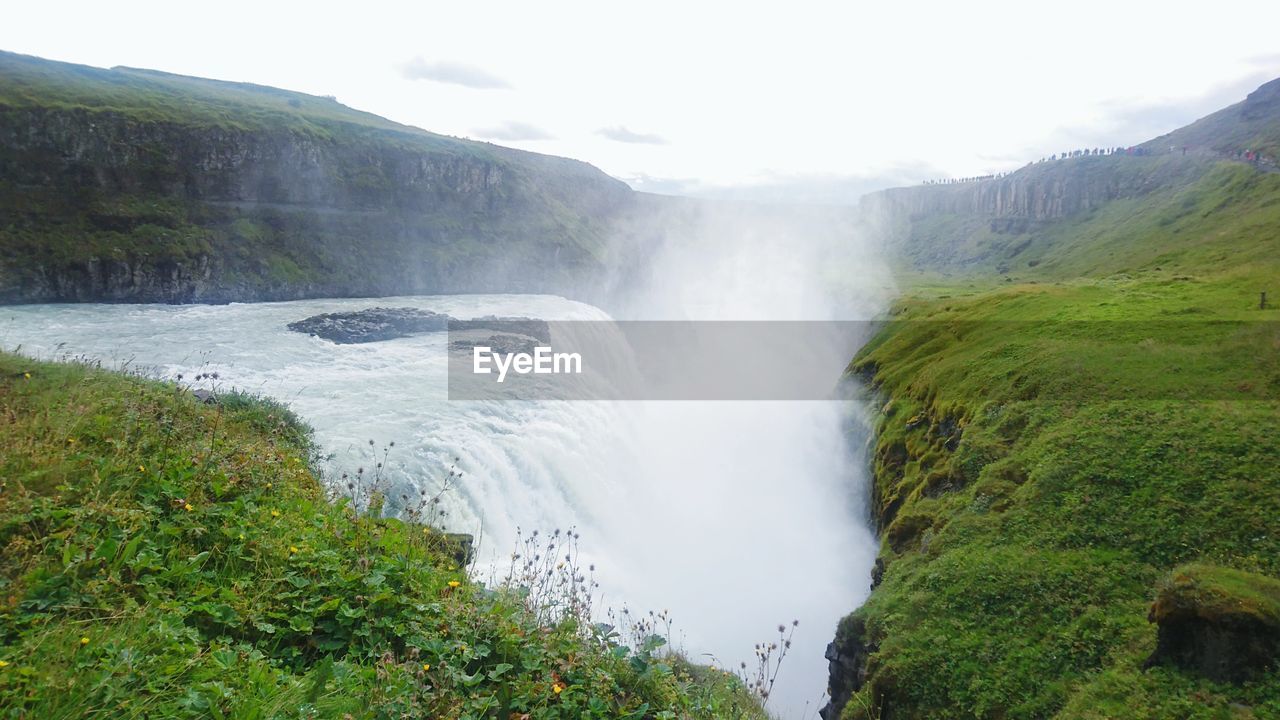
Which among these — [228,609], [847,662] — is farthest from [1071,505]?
[228,609]

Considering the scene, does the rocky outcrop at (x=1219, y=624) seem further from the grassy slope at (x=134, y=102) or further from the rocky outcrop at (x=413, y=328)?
the grassy slope at (x=134, y=102)

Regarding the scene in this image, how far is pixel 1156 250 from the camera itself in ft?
304

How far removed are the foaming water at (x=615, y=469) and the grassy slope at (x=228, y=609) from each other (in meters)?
9.65

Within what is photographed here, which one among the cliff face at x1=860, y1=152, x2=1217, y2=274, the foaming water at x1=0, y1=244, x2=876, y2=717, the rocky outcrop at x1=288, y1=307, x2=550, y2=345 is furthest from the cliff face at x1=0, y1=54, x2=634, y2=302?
the cliff face at x1=860, y1=152, x2=1217, y2=274

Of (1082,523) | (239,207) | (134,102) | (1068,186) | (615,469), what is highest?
(1068,186)

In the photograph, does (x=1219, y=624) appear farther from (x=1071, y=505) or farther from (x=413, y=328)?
(x=413, y=328)

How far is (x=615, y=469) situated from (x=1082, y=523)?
2120cm

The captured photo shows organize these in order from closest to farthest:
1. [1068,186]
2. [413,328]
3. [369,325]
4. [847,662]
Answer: [847,662]
[369,325]
[413,328]
[1068,186]

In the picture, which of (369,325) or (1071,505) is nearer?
(1071,505)

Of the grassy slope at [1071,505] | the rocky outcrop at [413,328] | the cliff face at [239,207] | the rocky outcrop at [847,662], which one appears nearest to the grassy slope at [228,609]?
the grassy slope at [1071,505]

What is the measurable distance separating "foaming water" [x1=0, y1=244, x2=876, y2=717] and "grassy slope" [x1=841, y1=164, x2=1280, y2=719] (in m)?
5.09

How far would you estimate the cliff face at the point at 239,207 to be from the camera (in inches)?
2416

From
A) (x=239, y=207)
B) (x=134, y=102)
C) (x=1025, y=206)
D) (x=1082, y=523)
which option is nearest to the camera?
(x=1082, y=523)

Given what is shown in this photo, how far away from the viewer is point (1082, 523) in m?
15.1
